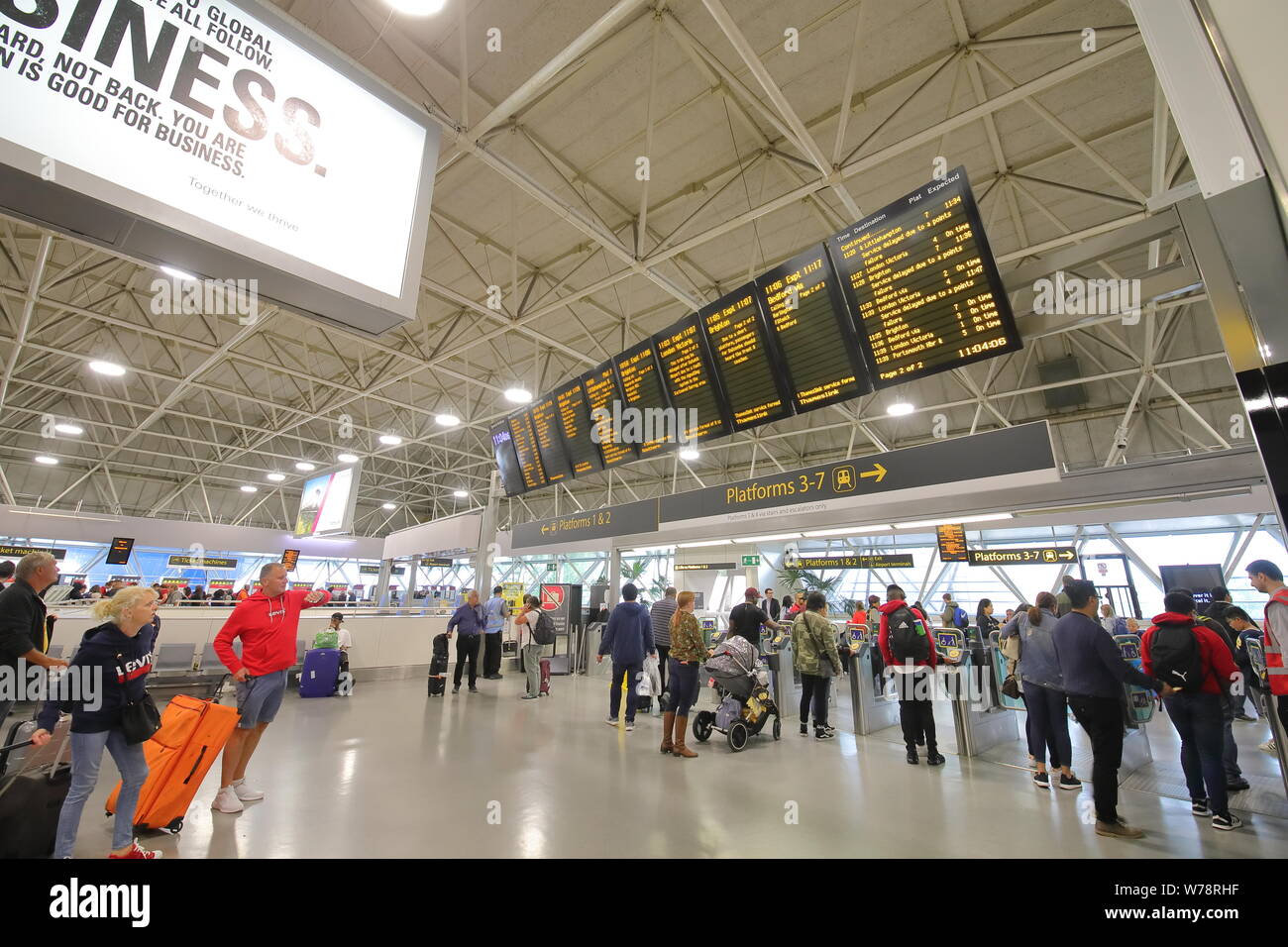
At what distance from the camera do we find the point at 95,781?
255 cm

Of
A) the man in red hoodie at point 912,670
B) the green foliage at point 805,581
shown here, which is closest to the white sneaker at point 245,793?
the man in red hoodie at point 912,670

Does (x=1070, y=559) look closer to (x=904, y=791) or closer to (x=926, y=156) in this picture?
(x=926, y=156)

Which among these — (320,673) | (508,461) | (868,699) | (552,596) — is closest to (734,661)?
(868,699)

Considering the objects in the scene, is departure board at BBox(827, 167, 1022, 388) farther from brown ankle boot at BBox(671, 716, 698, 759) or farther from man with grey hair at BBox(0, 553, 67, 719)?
man with grey hair at BBox(0, 553, 67, 719)

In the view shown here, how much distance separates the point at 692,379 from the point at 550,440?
281 centimetres

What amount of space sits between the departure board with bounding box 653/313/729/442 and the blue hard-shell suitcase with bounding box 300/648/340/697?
692cm

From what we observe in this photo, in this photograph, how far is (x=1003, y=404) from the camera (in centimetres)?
1444

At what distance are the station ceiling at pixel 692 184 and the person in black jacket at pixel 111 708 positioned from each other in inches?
98.6

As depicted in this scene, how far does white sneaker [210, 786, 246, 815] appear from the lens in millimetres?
3477

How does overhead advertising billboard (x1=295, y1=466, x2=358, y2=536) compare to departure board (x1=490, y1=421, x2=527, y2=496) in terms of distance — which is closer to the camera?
departure board (x1=490, y1=421, x2=527, y2=496)
